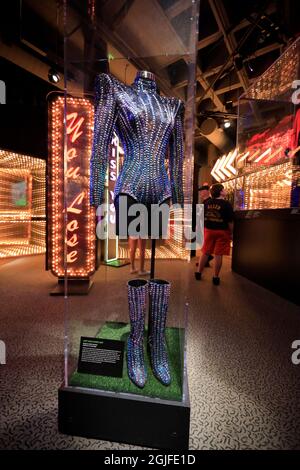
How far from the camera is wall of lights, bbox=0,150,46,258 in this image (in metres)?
4.91

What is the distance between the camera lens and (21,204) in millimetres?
5320

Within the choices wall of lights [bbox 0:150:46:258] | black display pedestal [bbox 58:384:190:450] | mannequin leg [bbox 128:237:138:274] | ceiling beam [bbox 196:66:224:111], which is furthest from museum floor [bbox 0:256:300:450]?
ceiling beam [bbox 196:66:224:111]

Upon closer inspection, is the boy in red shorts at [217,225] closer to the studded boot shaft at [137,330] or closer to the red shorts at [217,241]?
the red shorts at [217,241]

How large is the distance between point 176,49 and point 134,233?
56.5 inches

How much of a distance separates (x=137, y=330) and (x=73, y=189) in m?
2.02

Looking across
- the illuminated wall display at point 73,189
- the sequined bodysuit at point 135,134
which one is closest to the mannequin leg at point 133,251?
the illuminated wall display at point 73,189

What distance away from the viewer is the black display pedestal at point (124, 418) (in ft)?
2.96

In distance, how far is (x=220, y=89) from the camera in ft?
18.2

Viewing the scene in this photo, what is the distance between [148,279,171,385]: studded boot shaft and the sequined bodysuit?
392mm

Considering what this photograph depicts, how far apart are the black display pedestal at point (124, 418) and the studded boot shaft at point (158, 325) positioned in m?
0.13

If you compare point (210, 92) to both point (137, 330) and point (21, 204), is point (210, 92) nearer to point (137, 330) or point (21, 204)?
point (21, 204)
